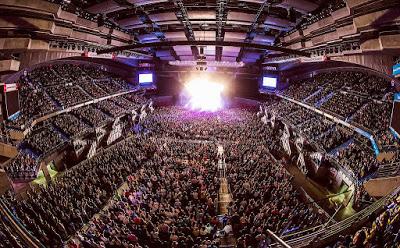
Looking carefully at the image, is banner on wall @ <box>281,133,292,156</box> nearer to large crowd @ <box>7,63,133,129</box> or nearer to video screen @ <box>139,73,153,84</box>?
large crowd @ <box>7,63,133,129</box>

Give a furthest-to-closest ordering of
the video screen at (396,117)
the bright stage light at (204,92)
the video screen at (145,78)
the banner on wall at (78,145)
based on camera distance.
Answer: the bright stage light at (204,92), the video screen at (145,78), the banner on wall at (78,145), the video screen at (396,117)

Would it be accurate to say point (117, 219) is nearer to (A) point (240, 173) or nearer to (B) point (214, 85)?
(A) point (240, 173)

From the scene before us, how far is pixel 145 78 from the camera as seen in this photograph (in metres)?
33.4

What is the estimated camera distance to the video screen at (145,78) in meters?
32.9

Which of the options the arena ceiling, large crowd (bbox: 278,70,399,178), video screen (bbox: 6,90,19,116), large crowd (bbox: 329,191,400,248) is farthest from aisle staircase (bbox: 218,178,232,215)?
video screen (bbox: 6,90,19,116)

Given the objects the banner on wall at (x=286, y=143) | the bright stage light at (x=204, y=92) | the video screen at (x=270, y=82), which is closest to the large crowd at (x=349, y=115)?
the banner on wall at (x=286, y=143)

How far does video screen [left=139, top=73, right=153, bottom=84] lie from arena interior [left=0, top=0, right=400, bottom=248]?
23.9 feet

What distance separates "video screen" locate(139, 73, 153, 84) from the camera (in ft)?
108

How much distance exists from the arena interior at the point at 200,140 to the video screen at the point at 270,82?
4544 millimetres

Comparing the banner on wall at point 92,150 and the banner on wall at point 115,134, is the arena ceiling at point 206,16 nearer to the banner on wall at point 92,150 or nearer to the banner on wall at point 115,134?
the banner on wall at point 92,150

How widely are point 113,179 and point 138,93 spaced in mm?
21796

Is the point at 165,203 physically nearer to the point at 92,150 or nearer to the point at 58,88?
the point at 92,150

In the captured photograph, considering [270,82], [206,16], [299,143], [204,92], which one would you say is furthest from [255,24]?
[204,92]

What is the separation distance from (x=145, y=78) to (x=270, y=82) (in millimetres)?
16778
